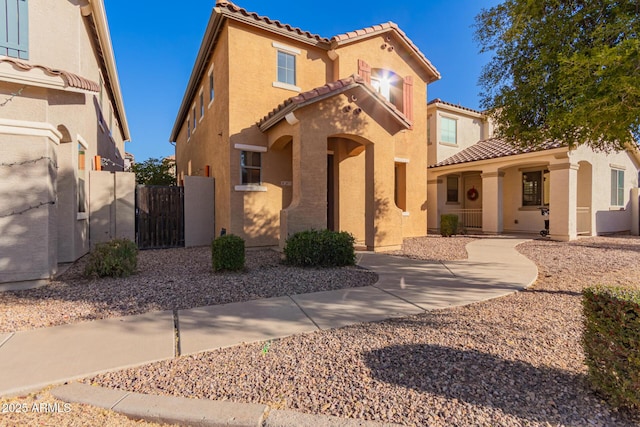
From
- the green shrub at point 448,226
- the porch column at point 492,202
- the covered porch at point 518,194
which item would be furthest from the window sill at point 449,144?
the green shrub at point 448,226

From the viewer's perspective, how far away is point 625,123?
179 inches

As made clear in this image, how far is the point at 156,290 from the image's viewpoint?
5551 millimetres

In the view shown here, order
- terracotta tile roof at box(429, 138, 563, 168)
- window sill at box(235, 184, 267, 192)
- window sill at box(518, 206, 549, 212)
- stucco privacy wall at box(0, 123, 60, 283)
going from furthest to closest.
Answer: window sill at box(518, 206, 549, 212), terracotta tile roof at box(429, 138, 563, 168), window sill at box(235, 184, 267, 192), stucco privacy wall at box(0, 123, 60, 283)

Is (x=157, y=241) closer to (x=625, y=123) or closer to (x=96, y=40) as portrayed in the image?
(x=96, y=40)

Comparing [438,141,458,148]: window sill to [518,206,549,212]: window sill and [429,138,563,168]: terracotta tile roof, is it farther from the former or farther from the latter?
[518,206,549,212]: window sill

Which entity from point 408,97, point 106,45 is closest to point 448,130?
point 408,97

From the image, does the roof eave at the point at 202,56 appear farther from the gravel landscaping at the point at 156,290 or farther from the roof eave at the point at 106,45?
the gravel landscaping at the point at 156,290

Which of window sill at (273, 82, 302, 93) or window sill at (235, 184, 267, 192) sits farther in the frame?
window sill at (273, 82, 302, 93)

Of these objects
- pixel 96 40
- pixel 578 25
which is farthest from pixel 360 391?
pixel 96 40

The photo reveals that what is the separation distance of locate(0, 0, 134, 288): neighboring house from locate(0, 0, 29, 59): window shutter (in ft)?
0.06

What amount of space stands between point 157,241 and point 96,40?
696 cm

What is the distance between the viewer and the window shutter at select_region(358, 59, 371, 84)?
39.5 feet

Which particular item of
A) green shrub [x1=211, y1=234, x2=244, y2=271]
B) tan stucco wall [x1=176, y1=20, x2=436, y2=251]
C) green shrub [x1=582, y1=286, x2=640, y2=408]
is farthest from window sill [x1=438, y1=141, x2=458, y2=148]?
green shrub [x1=582, y1=286, x2=640, y2=408]

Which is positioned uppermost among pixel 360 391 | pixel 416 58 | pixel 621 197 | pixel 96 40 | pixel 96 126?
pixel 416 58
